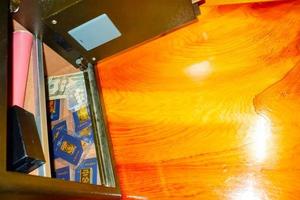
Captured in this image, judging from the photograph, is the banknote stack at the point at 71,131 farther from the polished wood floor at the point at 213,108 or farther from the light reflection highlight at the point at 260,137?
the light reflection highlight at the point at 260,137

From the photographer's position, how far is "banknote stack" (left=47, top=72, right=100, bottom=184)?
0.93 meters

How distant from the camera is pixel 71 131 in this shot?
100 centimetres

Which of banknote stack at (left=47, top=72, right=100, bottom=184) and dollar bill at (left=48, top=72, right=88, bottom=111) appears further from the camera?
dollar bill at (left=48, top=72, right=88, bottom=111)

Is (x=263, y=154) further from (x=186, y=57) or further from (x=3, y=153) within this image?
(x=3, y=153)

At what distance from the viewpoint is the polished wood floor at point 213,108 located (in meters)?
0.80

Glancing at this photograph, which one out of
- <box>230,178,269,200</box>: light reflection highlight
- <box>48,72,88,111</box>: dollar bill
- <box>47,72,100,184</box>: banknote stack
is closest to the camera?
<box>230,178,269,200</box>: light reflection highlight

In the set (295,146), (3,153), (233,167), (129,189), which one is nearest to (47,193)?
(3,153)

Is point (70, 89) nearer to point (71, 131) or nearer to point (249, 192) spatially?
Result: point (71, 131)

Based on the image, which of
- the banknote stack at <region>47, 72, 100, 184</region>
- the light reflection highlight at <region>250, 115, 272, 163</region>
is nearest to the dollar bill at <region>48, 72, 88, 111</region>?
the banknote stack at <region>47, 72, 100, 184</region>

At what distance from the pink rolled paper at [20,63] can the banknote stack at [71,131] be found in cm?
21

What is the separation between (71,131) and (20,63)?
0.88 feet

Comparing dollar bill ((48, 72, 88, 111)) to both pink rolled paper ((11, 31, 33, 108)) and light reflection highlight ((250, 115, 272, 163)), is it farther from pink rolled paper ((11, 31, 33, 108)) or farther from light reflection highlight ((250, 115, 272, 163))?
light reflection highlight ((250, 115, 272, 163))

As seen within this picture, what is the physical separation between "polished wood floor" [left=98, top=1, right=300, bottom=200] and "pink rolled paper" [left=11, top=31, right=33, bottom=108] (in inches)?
10.8

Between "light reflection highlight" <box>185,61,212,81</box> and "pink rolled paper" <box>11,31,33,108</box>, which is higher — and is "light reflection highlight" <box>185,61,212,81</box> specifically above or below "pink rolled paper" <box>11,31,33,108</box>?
below
